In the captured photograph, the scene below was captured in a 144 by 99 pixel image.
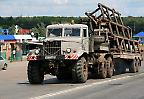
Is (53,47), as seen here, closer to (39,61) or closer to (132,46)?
(39,61)

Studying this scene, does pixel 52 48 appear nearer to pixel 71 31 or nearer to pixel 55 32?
pixel 55 32

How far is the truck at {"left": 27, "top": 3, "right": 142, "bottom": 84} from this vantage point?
22.3 meters

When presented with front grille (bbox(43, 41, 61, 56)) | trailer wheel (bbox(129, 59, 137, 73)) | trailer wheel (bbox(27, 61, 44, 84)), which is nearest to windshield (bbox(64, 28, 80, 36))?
front grille (bbox(43, 41, 61, 56))

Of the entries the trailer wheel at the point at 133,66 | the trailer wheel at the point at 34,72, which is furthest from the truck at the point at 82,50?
the trailer wheel at the point at 133,66

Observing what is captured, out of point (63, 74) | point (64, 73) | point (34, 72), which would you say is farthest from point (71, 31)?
point (34, 72)

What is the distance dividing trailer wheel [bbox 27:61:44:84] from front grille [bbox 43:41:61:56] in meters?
0.90

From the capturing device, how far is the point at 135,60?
3347 cm

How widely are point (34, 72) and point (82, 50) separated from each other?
8.75ft

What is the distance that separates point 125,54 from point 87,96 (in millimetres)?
15200

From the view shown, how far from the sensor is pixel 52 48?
22.4 meters

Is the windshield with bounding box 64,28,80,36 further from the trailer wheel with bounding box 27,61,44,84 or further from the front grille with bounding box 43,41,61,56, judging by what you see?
the trailer wheel with bounding box 27,61,44,84

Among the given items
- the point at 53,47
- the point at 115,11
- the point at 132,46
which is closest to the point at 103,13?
the point at 115,11

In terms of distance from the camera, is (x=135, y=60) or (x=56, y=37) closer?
(x=56, y=37)

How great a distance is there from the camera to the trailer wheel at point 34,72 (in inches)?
894
